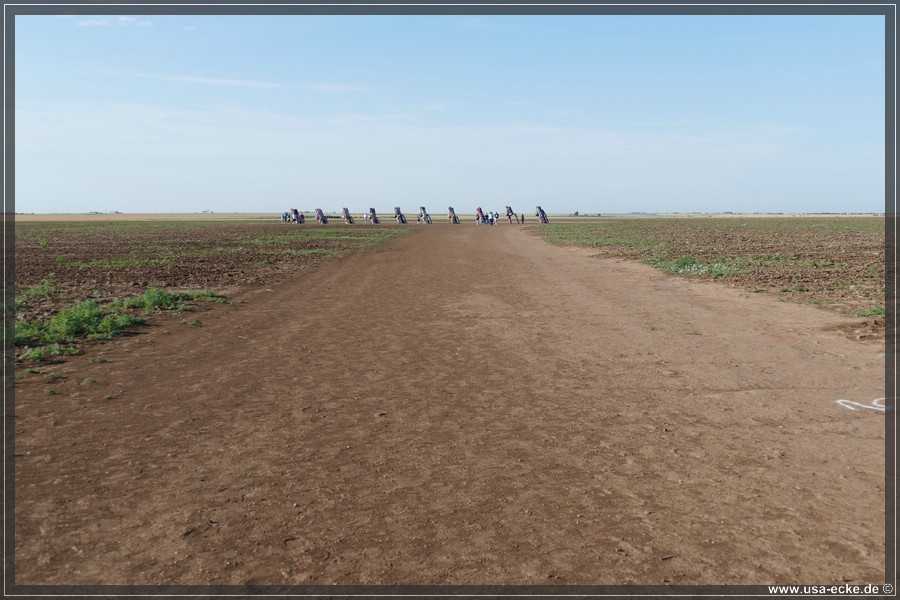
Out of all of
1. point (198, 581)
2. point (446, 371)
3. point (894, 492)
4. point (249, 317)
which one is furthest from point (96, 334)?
point (894, 492)

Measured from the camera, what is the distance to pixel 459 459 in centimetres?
601

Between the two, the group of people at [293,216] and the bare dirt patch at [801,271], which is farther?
the group of people at [293,216]

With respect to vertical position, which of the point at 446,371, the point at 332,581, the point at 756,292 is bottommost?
the point at 332,581

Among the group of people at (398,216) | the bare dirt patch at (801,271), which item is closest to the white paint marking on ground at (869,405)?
the bare dirt patch at (801,271)

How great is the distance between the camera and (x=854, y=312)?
13438 millimetres

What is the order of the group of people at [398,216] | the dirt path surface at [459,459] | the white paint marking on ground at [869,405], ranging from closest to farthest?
the dirt path surface at [459,459], the white paint marking on ground at [869,405], the group of people at [398,216]

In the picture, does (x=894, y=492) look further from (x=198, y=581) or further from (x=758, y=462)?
(x=198, y=581)

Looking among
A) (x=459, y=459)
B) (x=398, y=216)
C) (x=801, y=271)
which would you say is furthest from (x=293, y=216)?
(x=459, y=459)

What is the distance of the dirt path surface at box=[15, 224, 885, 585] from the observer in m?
4.22

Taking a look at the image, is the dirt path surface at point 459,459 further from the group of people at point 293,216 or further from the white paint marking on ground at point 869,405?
the group of people at point 293,216

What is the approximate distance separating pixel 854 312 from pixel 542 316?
7500 mm

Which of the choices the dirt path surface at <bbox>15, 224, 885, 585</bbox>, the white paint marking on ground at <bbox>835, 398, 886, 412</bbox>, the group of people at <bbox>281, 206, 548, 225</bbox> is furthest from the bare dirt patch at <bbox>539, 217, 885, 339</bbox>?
the group of people at <bbox>281, 206, 548, 225</bbox>

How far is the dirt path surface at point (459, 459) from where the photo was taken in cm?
422

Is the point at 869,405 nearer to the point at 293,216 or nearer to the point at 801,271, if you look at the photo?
the point at 801,271
